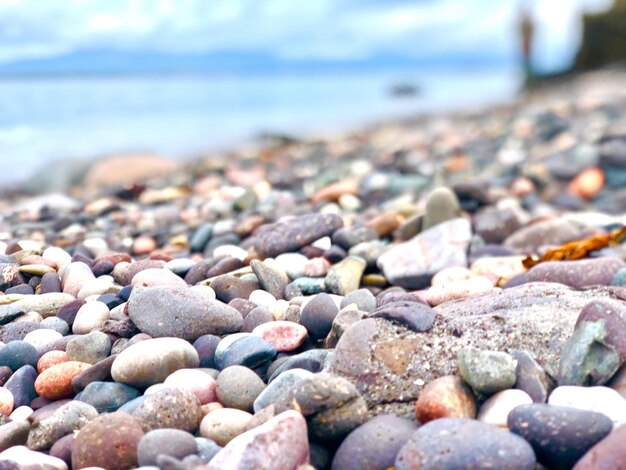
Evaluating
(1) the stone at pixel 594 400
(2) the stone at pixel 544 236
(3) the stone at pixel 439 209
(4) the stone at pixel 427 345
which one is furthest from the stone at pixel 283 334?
(2) the stone at pixel 544 236

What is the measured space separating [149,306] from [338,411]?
96 cm

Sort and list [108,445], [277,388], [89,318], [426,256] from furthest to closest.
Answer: [426,256] < [89,318] < [277,388] < [108,445]

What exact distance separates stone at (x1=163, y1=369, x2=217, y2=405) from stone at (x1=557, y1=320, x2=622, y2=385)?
1051 mm

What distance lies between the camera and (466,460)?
160cm

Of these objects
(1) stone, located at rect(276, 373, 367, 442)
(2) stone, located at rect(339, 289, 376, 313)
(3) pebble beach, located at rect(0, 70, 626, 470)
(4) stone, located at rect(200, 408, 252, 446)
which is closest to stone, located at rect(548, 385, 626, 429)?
(3) pebble beach, located at rect(0, 70, 626, 470)

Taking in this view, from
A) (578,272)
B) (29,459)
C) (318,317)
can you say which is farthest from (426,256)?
(29,459)

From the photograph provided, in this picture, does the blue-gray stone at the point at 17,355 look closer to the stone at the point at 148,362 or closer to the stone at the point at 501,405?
the stone at the point at 148,362

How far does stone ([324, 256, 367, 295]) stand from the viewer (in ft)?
10.5

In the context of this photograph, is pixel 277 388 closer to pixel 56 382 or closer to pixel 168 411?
pixel 168 411

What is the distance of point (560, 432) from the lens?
5.56 ft

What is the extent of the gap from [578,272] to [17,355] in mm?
2314

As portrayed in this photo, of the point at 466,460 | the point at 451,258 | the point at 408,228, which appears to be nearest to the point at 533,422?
the point at 466,460

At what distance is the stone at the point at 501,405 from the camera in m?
1.85

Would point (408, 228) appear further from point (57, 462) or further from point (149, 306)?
point (57, 462)
